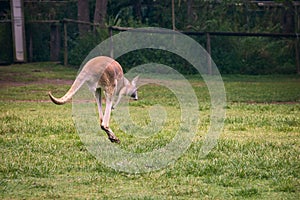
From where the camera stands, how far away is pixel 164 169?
27.3ft

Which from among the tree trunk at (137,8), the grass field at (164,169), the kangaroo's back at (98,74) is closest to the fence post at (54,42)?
the tree trunk at (137,8)

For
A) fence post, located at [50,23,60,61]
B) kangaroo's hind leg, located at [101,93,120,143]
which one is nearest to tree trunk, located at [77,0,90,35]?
fence post, located at [50,23,60,61]

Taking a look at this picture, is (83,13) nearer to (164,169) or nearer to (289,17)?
(289,17)

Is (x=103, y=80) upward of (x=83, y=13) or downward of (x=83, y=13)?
upward

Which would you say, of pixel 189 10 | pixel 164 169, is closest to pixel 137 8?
pixel 189 10

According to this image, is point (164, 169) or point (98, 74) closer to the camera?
point (164, 169)

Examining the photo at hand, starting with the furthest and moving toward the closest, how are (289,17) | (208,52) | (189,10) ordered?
1. (289,17)
2. (189,10)
3. (208,52)

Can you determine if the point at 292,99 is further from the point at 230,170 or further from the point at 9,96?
the point at 230,170

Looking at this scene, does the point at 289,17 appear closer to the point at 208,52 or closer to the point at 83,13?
the point at 208,52

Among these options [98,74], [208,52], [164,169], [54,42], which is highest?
[98,74]

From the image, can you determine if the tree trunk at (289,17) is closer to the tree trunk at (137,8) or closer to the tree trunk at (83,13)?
the tree trunk at (137,8)

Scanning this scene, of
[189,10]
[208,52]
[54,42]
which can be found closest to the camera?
[208,52]

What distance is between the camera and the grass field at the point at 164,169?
736 cm

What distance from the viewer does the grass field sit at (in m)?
7.36
